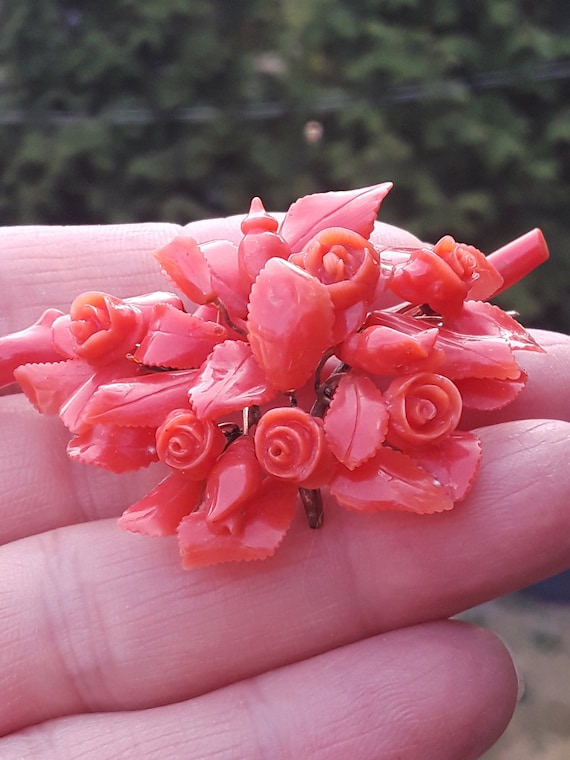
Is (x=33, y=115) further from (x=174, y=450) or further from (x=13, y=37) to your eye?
(x=174, y=450)

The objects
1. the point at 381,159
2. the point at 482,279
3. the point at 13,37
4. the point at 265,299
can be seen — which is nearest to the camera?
the point at 265,299

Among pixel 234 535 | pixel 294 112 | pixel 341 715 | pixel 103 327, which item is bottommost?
pixel 341 715

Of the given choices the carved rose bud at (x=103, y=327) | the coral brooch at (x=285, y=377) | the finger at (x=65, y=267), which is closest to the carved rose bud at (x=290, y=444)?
the coral brooch at (x=285, y=377)

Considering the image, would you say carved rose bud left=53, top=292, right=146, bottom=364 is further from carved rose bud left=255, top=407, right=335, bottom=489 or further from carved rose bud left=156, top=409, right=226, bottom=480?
carved rose bud left=255, top=407, right=335, bottom=489

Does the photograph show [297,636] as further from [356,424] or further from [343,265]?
[343,265]

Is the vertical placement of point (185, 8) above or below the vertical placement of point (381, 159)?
above

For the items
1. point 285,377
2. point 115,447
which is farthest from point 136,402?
point 285,377

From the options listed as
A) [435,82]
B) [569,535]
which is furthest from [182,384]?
[435,82]
